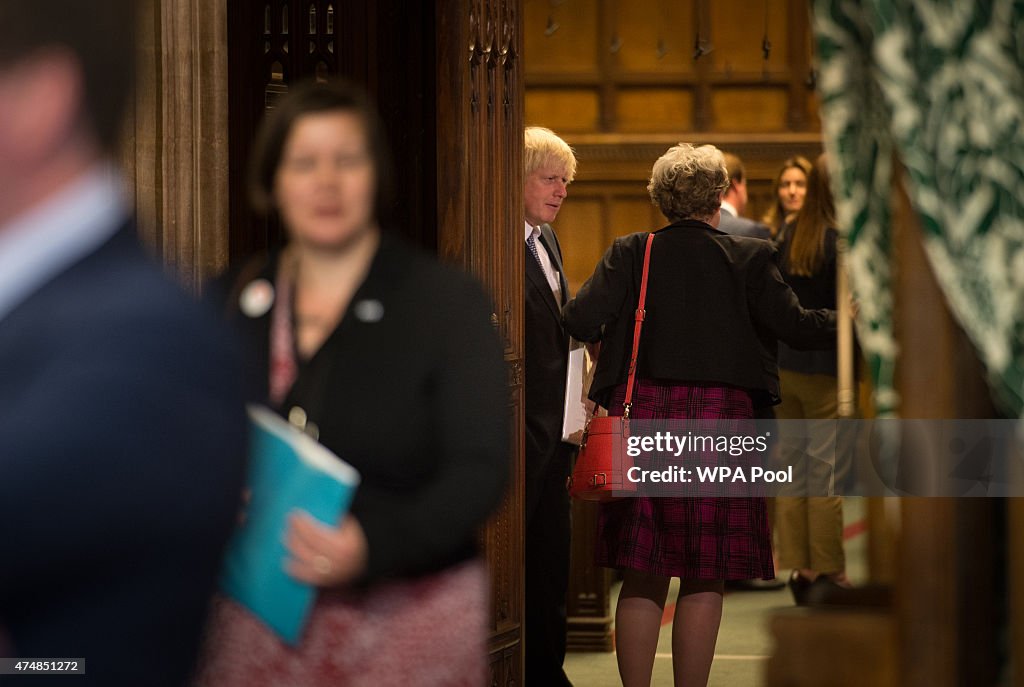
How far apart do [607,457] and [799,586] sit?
2103 millimetres

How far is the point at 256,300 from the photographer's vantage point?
229 cm

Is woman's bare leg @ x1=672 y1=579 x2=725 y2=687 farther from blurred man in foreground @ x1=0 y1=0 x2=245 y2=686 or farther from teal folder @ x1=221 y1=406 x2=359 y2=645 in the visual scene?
blurred man in foreground @ x1=0 y1=0 x2=245 y2=686

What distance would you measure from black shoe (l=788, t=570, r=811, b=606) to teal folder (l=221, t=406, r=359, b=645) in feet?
12.9

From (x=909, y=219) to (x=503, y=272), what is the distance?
1909 mm

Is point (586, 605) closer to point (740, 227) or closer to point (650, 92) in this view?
point (740, 227)

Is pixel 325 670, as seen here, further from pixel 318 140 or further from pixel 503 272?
pixel 503 272

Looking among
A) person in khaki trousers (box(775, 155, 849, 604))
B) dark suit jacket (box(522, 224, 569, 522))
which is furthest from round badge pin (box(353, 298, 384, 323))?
person in khaki trousers (box(775, 155, 849, 604))

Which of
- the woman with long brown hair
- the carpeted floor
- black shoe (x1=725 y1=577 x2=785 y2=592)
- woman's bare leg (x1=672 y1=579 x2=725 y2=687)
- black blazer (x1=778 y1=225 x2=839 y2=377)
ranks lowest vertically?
black shoe (x1=725 y1=577 x2=785 y2=592)

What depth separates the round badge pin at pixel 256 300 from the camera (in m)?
2.28

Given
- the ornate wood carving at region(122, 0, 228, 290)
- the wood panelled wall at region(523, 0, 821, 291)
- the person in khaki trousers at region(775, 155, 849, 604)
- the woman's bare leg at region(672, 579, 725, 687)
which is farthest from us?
the wood panelled wall at region(523, 0, 821, 291)

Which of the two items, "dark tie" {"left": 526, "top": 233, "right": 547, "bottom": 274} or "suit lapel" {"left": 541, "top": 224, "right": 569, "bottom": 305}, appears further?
"suit lapel" {"left": 541, "top": 224, "right": 569, "bottom": 305}

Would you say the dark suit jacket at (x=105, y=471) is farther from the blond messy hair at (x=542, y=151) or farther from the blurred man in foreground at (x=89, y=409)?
the blond messy hair at (x=542, y=151)

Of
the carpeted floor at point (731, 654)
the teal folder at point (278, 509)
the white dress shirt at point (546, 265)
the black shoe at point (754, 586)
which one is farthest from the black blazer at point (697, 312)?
the black shoe at point (754, 586)

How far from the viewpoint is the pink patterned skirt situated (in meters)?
2.16
